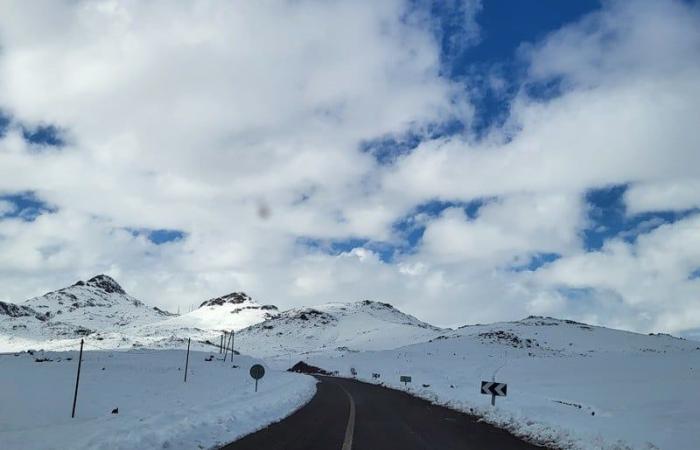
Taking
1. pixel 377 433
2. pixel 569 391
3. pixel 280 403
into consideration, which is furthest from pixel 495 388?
pixel 569 391

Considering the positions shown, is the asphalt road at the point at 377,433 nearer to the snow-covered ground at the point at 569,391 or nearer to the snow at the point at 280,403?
the snow at the point at 280,403

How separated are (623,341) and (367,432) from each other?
437ft

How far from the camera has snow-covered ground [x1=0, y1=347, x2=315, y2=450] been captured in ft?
36.5

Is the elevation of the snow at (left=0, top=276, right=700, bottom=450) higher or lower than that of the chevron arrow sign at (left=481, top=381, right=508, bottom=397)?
lower

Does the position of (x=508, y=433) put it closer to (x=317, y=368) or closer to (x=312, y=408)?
(x=312, y=408)

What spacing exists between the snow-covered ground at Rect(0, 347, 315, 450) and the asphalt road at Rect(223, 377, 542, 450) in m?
0.96

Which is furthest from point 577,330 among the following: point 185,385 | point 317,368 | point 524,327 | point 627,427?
point 627,427

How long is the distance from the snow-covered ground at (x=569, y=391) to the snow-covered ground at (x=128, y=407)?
29.4ft

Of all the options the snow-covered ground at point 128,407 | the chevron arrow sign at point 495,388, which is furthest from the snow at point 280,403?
the chevron arrow sign at point 495,388

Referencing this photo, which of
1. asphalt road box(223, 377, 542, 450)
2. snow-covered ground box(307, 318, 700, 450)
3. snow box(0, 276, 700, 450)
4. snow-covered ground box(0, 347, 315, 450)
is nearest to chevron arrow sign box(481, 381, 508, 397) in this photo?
snow-covered ground box(307, 318, 700, 450)

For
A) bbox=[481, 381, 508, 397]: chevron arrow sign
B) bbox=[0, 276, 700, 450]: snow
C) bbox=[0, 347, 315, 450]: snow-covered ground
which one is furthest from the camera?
bbox=[481, 381, 508, 397]: chevron arrow sign

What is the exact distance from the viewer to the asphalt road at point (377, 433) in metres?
12.3

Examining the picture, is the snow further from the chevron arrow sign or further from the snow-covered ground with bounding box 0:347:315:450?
the chevron arrow sign

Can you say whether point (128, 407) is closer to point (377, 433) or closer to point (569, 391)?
point (377, 433)
